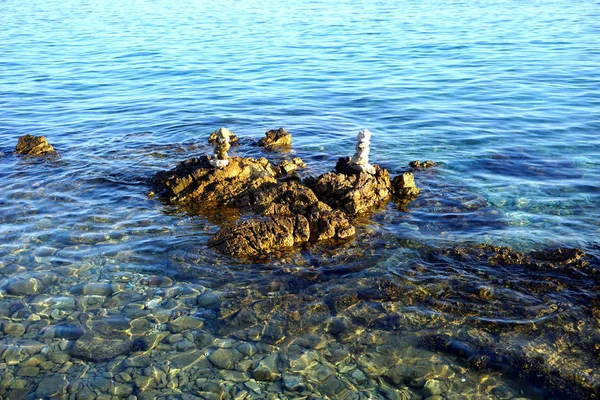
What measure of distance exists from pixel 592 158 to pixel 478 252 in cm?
748

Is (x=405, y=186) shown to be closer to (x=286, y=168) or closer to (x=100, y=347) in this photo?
(x=286, y=168)

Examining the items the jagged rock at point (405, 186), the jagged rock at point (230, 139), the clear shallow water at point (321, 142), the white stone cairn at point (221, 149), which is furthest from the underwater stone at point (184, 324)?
the jagged rock at point (230, 139)

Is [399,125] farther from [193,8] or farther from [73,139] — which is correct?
[193,8]

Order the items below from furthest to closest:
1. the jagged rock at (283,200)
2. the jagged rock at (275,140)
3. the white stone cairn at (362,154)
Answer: the jagged rock at (275,140) < the white stone cairn at (362,154) < the jagged rock at (283,200)

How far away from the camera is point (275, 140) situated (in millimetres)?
17984

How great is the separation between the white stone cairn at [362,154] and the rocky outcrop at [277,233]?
2.12 meters

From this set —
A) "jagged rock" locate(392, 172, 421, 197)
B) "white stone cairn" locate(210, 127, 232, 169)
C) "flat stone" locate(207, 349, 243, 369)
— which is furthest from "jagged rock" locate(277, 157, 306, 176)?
"flat stone" locate(207, 349, 243, 369)

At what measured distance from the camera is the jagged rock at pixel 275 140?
58.9 feet

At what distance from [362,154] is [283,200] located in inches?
89.4

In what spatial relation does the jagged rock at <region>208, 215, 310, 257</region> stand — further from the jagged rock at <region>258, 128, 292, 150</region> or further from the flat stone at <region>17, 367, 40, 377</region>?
the jagged rock at <region>258, 128, 292, 150</region>

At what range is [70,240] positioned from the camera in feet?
40.5

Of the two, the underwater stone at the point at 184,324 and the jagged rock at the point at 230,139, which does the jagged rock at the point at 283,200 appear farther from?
the jagged rock at the point at 230,139

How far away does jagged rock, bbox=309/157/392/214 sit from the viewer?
1342 centimetres

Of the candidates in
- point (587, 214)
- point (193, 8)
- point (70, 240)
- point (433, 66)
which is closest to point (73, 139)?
point (70, 240)
